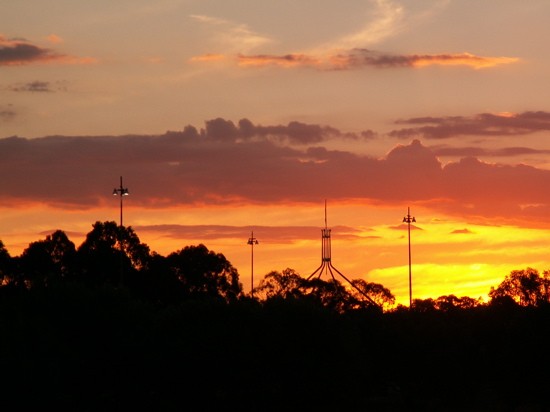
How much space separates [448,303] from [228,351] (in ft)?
372

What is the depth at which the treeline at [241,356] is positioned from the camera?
3056 inches

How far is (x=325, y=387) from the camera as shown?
81.5 metres

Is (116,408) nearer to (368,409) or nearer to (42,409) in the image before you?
(42,409)

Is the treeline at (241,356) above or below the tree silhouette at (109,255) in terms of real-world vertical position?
below

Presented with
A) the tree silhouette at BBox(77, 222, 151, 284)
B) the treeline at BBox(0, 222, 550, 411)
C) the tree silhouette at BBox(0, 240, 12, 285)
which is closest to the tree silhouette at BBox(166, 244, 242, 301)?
the tree silhouette at BBox(77, 222, 151, 284)

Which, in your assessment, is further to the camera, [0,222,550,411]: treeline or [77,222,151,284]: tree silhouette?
Result: [77,222,151,284]: tree silhouette

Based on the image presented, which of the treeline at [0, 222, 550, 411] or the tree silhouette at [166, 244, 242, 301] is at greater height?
the tree silhouette at [166, 244, 242, 301]

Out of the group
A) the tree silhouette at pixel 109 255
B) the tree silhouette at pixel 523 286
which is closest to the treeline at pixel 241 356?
the tree silhouette at pixel 109 255

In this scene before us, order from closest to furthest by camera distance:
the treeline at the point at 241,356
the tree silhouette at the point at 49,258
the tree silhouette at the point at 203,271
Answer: the treeline at the point at 241,356 → the tree silhouette at the point at 49,258 → the tree silhouette at the point at 203,271

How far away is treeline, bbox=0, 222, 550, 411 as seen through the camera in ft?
255

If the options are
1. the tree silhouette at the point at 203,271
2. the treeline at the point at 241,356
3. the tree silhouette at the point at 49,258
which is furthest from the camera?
the tree silhouette at the point at 203,271

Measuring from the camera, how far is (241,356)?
82438mm

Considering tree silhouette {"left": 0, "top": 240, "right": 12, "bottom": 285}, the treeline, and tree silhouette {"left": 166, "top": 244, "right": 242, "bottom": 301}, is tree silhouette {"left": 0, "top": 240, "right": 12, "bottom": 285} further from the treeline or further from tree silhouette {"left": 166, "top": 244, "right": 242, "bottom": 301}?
the treeline

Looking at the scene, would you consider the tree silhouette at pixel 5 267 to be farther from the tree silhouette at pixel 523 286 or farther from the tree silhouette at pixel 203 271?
the tree silhouette at pixel 523 286
